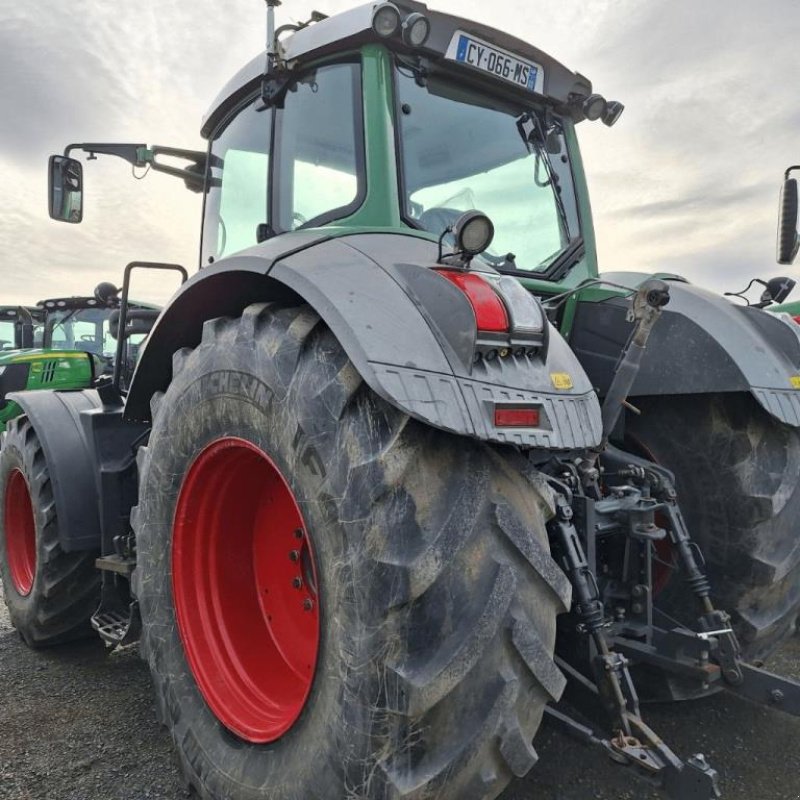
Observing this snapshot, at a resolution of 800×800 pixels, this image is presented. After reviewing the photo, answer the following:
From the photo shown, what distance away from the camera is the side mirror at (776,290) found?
2.88m

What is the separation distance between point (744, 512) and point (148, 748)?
2238mm

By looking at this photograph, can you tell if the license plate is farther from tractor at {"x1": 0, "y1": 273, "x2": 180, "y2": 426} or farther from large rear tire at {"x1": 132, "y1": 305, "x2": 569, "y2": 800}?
tractor at {"x1": 0, "y1": 273, "x2": 180, "y2": 426}

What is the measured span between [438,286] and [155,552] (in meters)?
1.32

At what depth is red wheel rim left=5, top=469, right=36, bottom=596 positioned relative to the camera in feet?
12.3

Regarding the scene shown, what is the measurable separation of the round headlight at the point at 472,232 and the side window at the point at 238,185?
3.91ft

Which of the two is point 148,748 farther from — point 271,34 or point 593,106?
point 593,106

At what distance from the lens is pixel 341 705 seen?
5.05 feet

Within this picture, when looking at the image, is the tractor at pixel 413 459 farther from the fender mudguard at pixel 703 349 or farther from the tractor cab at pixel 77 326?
the tractor cab at pixel 77 326

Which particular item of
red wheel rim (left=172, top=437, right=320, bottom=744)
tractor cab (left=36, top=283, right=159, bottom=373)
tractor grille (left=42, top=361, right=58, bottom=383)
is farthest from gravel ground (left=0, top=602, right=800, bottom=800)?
tractor grille (left=42, top=361, right=58, bottom=383)

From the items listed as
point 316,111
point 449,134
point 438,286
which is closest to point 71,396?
point 316,111

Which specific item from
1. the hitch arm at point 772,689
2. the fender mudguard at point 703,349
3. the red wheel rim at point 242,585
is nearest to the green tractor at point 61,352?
the red wheel rim at point 242,585

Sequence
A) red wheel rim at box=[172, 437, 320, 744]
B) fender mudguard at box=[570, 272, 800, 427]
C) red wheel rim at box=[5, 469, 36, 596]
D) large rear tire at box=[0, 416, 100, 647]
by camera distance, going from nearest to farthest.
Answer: red wheel rim at box=[172, 437, 320, 744], fender mudguard at box=[570, 272, 800, 427], large rear tire at box=[0, 416, 100, 647], red wheel rim at box=[5, 469, 36, 596]

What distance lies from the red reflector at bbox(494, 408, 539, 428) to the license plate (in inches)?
60.5

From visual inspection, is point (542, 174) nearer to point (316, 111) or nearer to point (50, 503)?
point (316, 111)
